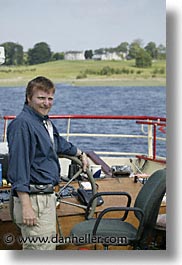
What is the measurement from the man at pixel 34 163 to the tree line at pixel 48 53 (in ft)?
1.73

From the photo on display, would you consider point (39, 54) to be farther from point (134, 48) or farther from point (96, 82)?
point (134, 48)

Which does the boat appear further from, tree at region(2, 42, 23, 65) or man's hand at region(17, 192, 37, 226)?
tree at region(2, 42, 23, 65)

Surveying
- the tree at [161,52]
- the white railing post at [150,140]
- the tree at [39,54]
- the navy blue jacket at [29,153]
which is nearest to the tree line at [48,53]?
the tree at [39,54]

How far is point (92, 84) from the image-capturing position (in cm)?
315

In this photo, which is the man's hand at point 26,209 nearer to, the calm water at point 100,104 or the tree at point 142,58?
the calm water at point 100,104

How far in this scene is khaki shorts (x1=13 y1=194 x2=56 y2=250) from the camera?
2281 mm

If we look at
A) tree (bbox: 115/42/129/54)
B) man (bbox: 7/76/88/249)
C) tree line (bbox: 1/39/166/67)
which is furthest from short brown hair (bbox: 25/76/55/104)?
tree (bbox: 115/42/129/54)

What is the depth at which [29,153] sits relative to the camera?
2191 mm

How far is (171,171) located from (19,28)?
108 cm

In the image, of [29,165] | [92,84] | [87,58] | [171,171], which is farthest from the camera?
[92,84]

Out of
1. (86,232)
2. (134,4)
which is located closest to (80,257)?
(86,232)

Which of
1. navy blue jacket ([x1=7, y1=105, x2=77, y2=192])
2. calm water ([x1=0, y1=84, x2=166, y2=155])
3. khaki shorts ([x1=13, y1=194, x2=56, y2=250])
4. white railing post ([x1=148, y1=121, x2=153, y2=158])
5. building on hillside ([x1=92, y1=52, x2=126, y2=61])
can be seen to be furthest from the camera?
white railing post ([x1=148, y1=121, x2=153, y2=158])

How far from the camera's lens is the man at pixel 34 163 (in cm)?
217

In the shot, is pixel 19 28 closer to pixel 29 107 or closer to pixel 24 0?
pixel 24 0
